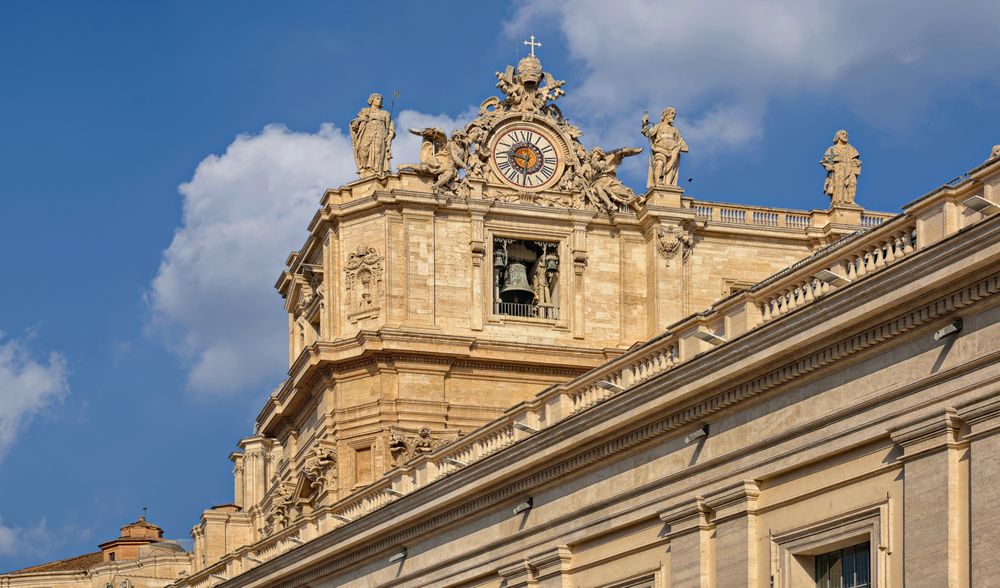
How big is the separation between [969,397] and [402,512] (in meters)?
19.1

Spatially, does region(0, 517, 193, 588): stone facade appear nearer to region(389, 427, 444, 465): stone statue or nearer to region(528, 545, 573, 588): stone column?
region(389, 427, 444, 465): stone statue

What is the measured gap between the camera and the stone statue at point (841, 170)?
74.7 m

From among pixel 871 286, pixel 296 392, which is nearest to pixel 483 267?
pixel 296 392

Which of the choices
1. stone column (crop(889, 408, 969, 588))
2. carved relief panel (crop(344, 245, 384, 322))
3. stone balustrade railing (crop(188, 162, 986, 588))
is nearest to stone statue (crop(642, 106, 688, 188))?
carved relief panel (crop(344, 245, 384, 322))

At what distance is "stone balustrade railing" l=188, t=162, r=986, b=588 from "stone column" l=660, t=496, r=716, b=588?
266 centimetres

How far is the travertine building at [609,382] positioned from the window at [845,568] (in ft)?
0.17

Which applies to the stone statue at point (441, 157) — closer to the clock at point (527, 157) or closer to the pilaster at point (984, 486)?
the clock at point (527, 157)

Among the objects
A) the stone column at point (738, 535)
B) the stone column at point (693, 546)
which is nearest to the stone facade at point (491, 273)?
the stone column at point (693, 546)

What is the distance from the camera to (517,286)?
2857 inches

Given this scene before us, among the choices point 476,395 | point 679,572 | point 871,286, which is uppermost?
point 476,395

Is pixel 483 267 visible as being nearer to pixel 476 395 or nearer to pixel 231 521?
pixel 476 395

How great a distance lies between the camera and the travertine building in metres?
33.8

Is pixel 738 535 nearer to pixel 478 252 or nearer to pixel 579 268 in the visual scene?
pixel 478 252

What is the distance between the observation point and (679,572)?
39.3 m
